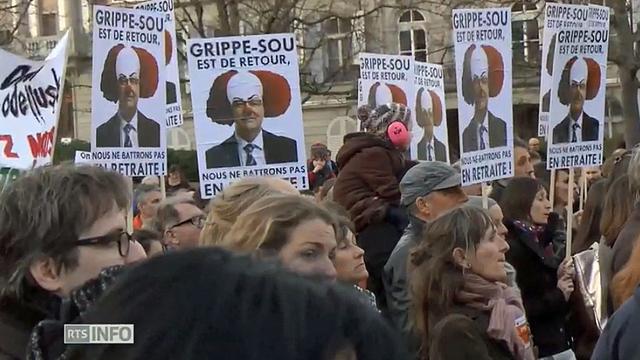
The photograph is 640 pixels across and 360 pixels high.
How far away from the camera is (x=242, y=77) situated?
24.6 feet

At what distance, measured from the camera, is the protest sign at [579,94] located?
879 centimetres

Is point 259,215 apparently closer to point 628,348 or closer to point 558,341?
point 628,348

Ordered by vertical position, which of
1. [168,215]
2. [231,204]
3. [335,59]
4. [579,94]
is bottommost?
[168,215]

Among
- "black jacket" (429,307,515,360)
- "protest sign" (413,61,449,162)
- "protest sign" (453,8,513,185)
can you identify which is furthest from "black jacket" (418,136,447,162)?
"black jacket" (429,307,515,360)

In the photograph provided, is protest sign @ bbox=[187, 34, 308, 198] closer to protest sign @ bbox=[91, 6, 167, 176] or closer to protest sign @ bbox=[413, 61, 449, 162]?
protest sign @ bbox=[91, 6, 167, 176]

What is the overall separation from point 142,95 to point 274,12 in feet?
53.6

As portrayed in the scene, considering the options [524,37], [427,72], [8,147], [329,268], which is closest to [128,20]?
[8,147]

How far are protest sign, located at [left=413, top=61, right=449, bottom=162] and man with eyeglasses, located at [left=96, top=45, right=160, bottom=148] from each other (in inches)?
178

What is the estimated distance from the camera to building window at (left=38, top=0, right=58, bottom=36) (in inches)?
1625

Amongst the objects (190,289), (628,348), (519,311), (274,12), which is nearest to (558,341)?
(519,311)

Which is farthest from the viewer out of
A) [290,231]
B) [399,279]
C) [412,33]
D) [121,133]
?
[412,33]

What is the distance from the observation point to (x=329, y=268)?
10.9ft

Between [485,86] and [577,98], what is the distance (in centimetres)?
98

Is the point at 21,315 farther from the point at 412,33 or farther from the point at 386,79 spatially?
the point at 412,33
